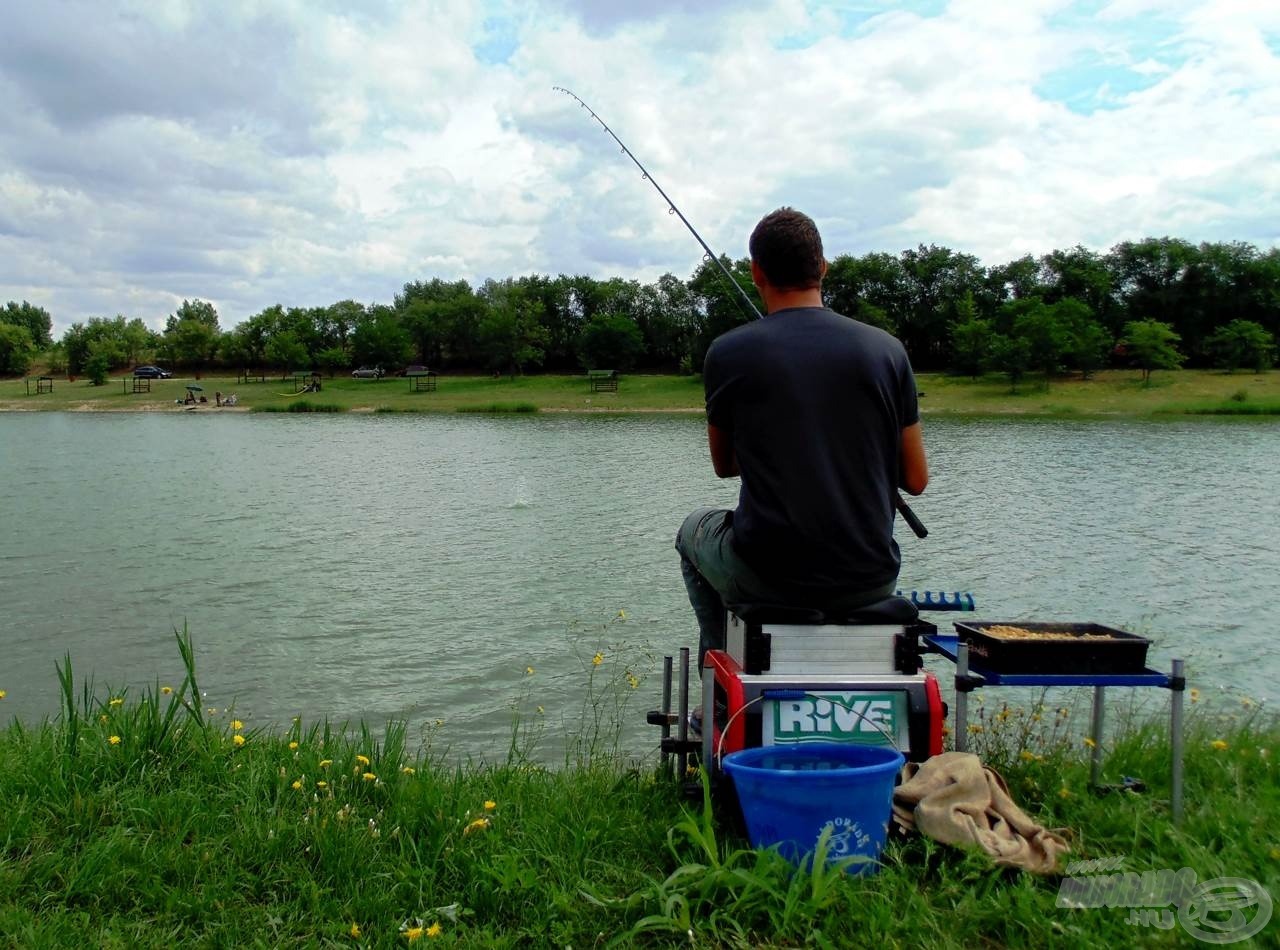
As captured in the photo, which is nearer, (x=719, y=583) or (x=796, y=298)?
(x=796, y=298)

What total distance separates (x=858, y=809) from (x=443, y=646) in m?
6.91

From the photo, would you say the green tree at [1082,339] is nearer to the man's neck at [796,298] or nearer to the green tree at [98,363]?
the man's neck at [796,298]

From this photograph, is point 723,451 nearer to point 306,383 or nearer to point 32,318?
point 306,383

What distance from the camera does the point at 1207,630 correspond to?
32.3ft

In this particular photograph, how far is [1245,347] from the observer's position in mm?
65438

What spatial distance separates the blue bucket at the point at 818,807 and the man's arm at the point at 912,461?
42.8 inches

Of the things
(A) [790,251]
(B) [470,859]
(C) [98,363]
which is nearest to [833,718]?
(B) [470,859]

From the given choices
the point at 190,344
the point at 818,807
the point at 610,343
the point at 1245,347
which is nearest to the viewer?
the point at 818,807

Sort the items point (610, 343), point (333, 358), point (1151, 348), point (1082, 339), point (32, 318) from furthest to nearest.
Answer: point (32, 318) < point (333, 358) < point (610, 343) < point (1082, 339) < point (1151, 348)

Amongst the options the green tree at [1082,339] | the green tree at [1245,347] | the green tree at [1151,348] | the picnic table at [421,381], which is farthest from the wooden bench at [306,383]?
the green tree at [1245,347]

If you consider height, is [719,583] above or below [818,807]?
above

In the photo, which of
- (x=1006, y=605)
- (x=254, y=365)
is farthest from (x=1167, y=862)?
(x=254, y=365)

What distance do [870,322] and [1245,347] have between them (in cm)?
2360

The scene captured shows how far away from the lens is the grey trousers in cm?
375
